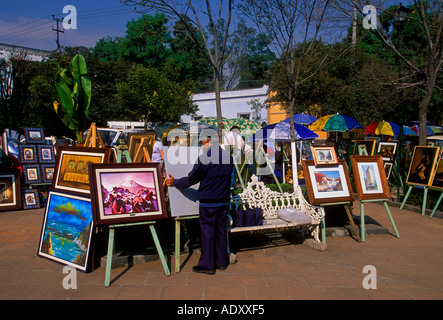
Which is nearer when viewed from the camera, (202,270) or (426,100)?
(202,270)

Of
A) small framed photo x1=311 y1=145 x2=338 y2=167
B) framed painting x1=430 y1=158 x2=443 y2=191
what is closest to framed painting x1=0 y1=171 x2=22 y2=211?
small framed photo x1=311 y1=145 x2=338 y2=167

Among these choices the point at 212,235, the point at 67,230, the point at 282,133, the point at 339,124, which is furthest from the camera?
the point at 339,124

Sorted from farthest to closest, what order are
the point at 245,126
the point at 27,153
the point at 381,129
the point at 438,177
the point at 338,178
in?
the point at 245,126, the point at 381,129, the point at 27,153, the point at 438,177, the point at 338,178

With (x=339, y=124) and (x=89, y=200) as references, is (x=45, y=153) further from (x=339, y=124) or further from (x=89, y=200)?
(x=339, y=124)

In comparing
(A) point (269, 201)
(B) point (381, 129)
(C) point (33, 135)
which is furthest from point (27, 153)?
(B) point (381, 129)

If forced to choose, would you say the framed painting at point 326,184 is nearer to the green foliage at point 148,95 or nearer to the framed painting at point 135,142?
the framed painting at point 135,142

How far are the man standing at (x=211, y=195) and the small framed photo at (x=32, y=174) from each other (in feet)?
19.9

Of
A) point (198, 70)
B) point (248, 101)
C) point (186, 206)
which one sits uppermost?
point (198, 70)

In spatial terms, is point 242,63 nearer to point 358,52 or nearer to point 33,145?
point 358,52

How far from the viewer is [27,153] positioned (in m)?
9.25

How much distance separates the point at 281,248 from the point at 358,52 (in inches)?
629

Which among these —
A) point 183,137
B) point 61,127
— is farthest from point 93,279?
point 61,127

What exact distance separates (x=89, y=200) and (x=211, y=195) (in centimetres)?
156
